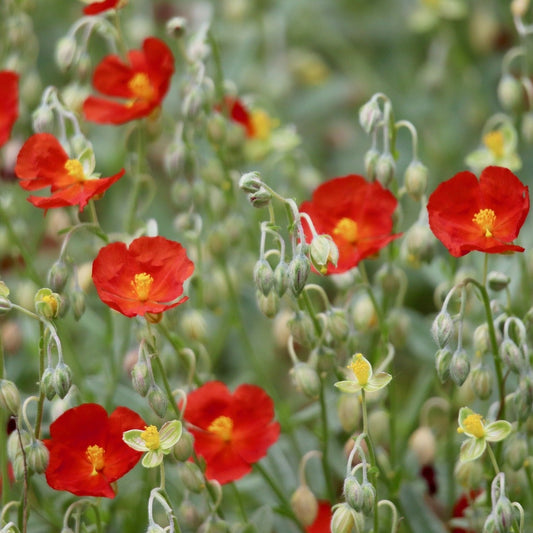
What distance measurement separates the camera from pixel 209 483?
186 centimetres

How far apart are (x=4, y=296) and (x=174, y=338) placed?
1.19ft

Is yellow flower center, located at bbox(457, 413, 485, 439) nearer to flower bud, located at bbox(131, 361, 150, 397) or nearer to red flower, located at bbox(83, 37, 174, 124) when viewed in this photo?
flower bud, located at bbox(131, 361, 150, 397)

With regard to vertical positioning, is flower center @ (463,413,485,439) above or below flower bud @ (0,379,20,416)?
below

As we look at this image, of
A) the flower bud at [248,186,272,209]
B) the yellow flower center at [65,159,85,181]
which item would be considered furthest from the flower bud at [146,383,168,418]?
the yellow flower center at [65,159,85,181]

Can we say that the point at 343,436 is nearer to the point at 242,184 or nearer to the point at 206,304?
the point at 206,304

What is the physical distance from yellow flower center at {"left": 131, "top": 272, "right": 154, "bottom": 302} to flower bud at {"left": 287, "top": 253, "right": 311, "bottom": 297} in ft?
0.82

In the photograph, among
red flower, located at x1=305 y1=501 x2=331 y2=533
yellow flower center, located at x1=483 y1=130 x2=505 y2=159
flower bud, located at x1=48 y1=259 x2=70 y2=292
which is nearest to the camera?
flower bud, located at x1=48 y1=259 x2=70 y2=292

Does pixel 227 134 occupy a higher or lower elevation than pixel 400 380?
higher

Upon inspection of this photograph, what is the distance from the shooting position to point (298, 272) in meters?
1.66

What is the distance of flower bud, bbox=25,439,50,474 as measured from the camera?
1699mm

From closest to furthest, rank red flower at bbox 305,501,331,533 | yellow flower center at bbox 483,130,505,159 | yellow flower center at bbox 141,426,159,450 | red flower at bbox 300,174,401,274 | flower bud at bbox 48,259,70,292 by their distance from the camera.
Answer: yellow flower center at bbox 141,426,159,450, flower bud at bbox 48,259,70,292, red flower at bbox 300,174,401,274, red flower at bbox 305,501,331,533, yellow flower center at bbox 483,130,505,159

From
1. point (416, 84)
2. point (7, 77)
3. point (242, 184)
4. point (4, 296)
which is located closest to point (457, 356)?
point (242, 184)

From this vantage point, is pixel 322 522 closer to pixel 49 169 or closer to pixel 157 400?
pixel 157 400

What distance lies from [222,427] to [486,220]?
0.61m
